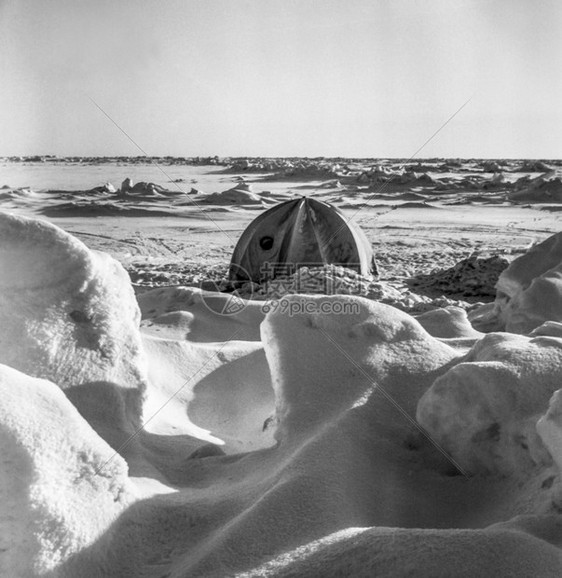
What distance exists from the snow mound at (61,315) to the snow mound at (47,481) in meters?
0.32

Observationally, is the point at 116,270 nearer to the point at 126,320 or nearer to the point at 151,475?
the point at 126,320

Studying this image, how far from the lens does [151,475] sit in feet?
4.78

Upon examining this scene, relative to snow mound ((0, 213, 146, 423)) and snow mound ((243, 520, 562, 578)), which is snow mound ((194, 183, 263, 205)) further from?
snow mound ((243, 520, 562, 578))

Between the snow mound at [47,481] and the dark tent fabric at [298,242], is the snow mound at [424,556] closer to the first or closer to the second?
the snow mound at [47,481]

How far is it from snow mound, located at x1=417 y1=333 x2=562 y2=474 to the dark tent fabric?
15.9 feet

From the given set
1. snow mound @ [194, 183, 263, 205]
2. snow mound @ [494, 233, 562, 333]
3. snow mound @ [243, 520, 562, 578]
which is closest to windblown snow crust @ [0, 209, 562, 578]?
snow mound @ [243, 520, 562, 578]

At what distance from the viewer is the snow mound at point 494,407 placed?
1349 millimetres

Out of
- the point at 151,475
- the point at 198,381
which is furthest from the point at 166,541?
the point at 198,381

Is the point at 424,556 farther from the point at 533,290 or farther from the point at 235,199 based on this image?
the point at 235,199

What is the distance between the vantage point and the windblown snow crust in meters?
1.07

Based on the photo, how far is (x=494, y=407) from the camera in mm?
1393

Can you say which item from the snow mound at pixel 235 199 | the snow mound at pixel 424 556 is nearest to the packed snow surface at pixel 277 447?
the snow mound at pixel 424 556

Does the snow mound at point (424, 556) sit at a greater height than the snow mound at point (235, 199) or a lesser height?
lesser

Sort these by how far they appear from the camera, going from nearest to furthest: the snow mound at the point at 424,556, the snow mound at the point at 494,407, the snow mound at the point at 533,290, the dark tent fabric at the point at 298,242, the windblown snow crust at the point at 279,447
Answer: the snow mound at the point at 424,556 < the windblown snow crust at the point at 279,447 < the snow mound at the point at 494,407 < the snow mound at the point at 533,290 < the dark tent fabric at the point at 298,242
